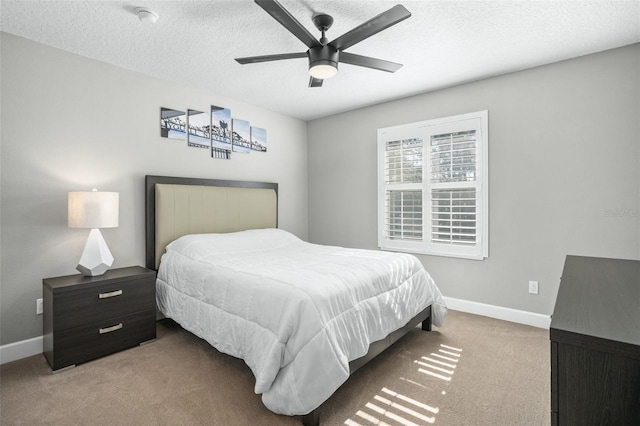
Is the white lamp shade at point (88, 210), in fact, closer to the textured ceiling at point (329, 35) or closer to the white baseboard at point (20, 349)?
the white baseboard at point (20, 349)

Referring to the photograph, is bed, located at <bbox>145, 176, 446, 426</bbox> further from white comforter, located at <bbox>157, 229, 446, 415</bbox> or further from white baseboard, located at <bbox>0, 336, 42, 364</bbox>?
white baseboard, located at <bbox>0, 336, 42, 364</bbox>

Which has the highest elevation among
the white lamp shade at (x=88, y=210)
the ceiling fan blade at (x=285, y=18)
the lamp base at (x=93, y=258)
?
the ceiling fan blade at (x=285, y=18)

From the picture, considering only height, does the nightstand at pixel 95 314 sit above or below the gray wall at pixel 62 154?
below

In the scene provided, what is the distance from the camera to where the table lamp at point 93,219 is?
242 centimetres

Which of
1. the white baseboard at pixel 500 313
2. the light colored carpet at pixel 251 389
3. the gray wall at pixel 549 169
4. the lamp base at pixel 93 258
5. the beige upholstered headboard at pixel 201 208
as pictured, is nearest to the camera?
the light colored carpet at pixel 251 389

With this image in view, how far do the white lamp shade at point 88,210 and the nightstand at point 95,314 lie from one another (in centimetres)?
45

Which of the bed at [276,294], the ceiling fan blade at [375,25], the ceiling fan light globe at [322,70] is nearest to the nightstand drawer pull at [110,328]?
the bed at [276,294]

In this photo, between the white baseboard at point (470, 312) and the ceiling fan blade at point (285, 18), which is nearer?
the ceiling fan blade at point (285, 18)

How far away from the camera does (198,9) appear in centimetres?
213

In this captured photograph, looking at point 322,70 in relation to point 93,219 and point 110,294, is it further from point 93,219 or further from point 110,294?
point 110,294

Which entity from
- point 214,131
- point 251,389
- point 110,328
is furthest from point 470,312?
point 214,131

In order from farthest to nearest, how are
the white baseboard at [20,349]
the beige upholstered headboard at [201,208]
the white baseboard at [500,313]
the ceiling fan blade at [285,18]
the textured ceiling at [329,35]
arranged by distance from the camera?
the beige upholstered headboard at [201,208] → the white baseboard at [500,313] → the white baseboard at [20,349] → the textured ceiling at [329,35] → the ceiling fan blade at [285,18]

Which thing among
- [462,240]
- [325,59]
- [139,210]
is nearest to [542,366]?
[462,240]

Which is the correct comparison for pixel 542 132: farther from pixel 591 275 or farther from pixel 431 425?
pixel 431 425
